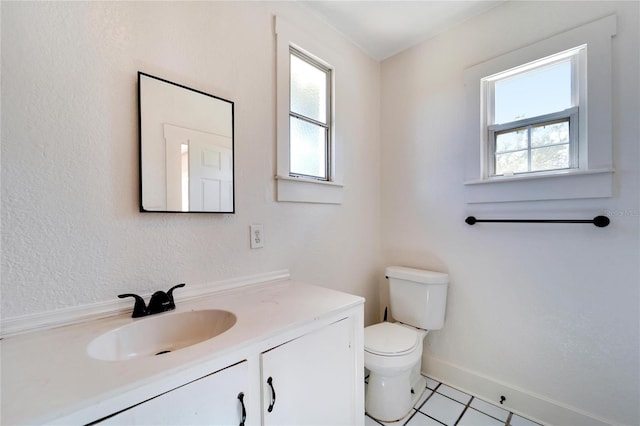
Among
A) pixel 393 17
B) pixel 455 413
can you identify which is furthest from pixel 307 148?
pixel 455 413

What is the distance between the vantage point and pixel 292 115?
169 cm

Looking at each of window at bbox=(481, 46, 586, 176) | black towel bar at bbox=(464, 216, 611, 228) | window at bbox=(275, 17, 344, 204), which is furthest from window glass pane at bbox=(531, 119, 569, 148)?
window at bbox=(275, 17, 344, 204)

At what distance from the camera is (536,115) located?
1605 mm

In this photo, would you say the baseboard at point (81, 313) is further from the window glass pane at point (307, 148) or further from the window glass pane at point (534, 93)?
the window glass pane at point (534, 93)

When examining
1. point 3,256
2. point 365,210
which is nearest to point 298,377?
point 3,256

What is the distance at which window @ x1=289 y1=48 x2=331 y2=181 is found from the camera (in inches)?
67.3

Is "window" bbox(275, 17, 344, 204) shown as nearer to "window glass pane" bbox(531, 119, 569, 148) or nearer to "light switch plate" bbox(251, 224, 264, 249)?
"light switch plate" bbox(251, 224, 264, 249)

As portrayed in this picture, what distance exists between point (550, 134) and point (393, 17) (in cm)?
122

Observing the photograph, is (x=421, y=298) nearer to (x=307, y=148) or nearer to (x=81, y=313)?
(x=307, y=148)

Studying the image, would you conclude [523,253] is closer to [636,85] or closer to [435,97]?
[636,85]

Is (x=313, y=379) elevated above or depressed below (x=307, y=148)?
below

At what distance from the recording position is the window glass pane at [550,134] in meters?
1.51

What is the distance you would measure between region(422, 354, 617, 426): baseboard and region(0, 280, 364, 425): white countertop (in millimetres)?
1332

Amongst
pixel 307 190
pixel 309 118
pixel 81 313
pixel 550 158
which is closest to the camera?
pixel 81 313
